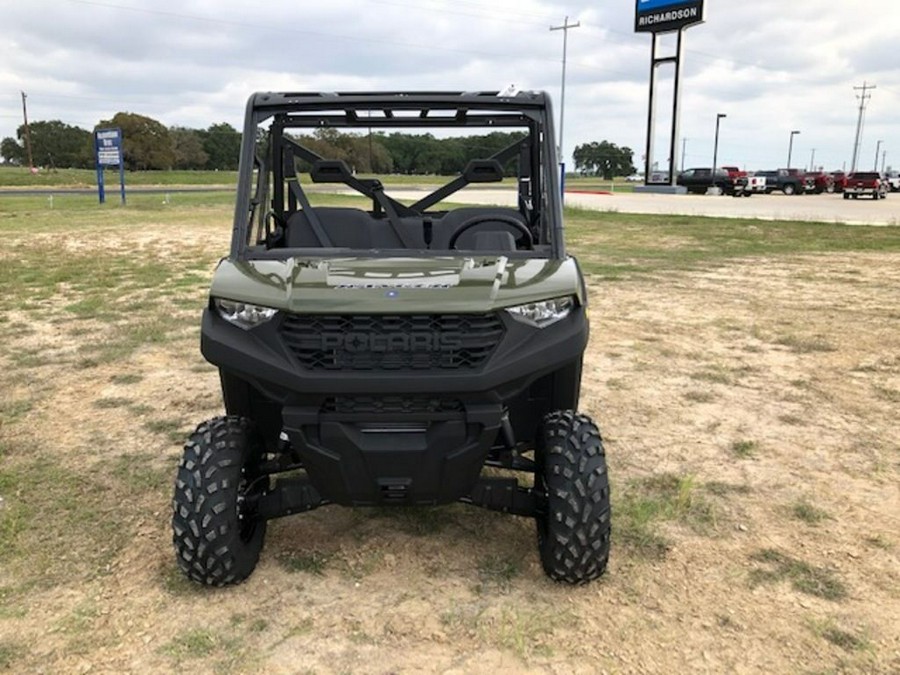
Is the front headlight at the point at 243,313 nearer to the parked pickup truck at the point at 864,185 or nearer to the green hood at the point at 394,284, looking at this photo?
the green hood at the point at 394,284

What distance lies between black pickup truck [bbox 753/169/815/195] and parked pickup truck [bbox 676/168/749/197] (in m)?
5.40

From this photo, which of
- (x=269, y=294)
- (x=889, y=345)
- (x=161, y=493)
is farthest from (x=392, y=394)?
(x=889, y=345)

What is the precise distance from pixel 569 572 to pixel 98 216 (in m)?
23.1

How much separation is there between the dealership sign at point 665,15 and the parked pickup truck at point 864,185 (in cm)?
1132

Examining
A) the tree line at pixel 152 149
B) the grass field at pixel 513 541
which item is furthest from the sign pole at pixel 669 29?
the grass field at pixel 513 541

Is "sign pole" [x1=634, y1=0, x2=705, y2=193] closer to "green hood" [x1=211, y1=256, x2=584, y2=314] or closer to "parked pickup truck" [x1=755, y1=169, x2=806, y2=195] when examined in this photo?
"parked pickup truck" [x1=755, y1=169, x2=806, y2=195]

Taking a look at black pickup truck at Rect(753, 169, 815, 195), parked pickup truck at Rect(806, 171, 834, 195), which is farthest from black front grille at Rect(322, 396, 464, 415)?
parked pickup truck at Rect(806, 171, 834, 195)

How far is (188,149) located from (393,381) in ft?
281

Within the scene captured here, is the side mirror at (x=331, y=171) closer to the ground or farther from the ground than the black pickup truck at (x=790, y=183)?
closer to the ground

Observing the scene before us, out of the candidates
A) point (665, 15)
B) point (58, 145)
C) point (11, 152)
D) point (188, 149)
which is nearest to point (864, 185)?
point (665, 15)

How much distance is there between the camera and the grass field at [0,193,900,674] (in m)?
2.62

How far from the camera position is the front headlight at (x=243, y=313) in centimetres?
268

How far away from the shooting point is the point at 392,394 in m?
2.60

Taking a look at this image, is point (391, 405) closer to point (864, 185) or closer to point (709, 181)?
point (864, 185)
